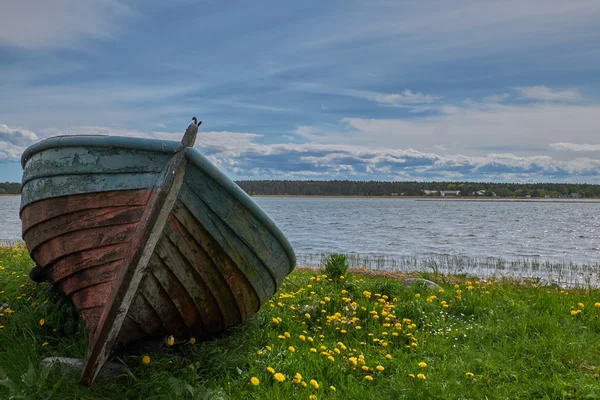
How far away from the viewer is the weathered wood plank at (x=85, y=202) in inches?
160

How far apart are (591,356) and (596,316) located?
4.77ft

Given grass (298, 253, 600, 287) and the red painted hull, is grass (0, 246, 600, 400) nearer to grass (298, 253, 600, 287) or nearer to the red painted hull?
the red painted hull

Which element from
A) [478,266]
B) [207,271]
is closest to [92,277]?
[207,271]

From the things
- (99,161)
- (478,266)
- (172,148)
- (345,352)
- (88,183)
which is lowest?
(478,266)

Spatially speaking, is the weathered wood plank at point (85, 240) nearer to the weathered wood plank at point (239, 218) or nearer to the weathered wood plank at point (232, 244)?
the weathered wood plank at point (232, 244)

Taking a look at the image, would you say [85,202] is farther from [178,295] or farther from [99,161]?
[178,295]

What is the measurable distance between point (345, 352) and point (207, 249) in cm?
198

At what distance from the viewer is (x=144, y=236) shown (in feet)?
13.0

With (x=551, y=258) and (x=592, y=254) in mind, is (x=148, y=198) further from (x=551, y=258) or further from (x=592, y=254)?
(x=592, y=254)

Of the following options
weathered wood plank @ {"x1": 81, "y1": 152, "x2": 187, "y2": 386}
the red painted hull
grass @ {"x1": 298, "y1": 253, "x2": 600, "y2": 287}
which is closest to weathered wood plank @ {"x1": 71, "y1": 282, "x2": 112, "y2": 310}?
the red painted hull

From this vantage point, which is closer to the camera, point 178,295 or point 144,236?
point 144,236

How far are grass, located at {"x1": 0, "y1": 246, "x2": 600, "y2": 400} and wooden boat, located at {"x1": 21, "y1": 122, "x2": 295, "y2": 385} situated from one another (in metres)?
0.41

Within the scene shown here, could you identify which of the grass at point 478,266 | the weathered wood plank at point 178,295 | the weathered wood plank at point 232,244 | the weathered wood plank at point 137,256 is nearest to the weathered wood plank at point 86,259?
the weathered wood plank at point 137,256

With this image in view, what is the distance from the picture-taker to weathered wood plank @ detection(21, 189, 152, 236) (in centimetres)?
407
